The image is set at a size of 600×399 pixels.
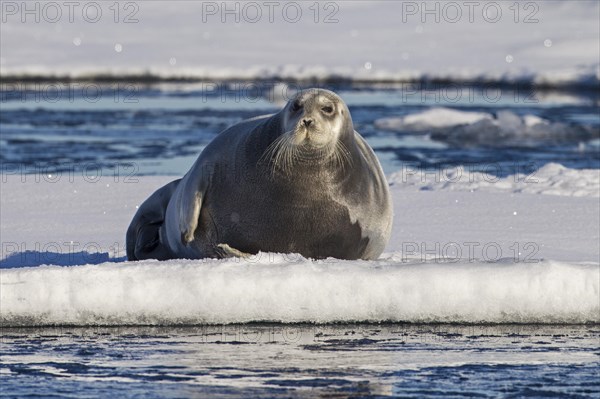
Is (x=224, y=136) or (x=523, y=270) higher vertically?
(x=224, y=136)

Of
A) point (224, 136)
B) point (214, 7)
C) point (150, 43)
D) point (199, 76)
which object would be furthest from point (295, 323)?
point (214, 7)

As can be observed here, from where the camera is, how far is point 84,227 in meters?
6.81

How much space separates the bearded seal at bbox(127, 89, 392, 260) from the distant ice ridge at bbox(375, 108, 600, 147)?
8518 millimetres

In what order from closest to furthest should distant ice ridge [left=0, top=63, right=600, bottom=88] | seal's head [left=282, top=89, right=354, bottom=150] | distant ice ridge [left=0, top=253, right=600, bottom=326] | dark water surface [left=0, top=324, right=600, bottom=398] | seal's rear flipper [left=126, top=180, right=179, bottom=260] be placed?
dark water surface [left=0, top=324, right=600, bottom=398] → distant ice ridge [left=0, top=253, right=600, bottom=326] → seal's head [left=282, top=89, right=354, bottom=150] → seal's rear flipper [left=126, top=180, right=179, bottom=260] → distant ice ridge [left=0, top=63, right=600, bottom=88]

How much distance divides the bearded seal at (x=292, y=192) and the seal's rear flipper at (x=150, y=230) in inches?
15.1

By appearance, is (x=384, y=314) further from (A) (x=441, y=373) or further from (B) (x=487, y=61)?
(B) (x=487, y=61)

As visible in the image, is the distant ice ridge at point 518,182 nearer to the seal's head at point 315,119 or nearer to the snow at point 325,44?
the seal's head at point 315,119

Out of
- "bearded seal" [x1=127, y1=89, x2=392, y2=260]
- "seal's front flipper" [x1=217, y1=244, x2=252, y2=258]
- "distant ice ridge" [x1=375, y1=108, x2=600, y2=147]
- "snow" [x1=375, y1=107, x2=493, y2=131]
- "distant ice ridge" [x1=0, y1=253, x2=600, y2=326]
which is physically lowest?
"distant ice ridge" [x1=0, y1=253, x2=600, y2=326]

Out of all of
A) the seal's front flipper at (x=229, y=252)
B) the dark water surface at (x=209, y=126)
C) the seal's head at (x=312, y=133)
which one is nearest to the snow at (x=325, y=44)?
the dark water surface at (x=209, y=126)

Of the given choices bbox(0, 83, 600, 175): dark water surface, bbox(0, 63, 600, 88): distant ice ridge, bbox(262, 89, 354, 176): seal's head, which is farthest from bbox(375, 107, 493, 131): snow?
bbox(262, 89, 354, 176): seal's head

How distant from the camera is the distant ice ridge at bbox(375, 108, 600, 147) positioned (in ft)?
47.0

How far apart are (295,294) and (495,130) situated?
10.7 metres

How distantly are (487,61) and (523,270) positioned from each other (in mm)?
22281

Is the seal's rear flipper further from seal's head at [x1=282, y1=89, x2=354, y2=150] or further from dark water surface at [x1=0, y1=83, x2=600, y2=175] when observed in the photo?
dark water surface at [x1=0, y1=83, x2=600, y2=175]
